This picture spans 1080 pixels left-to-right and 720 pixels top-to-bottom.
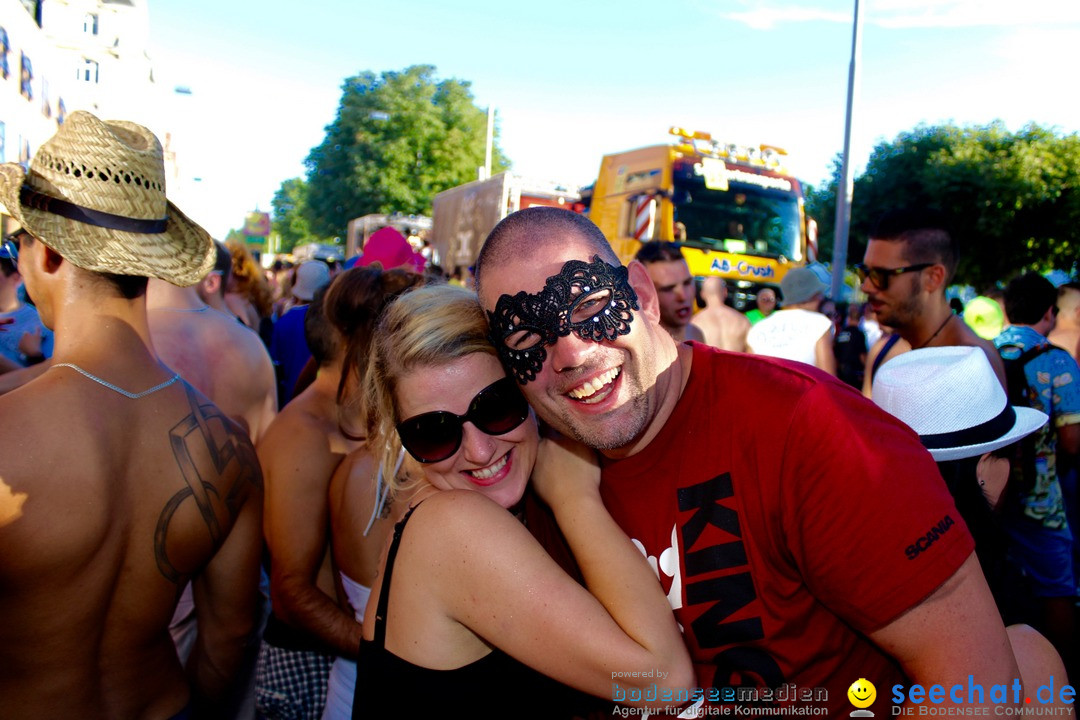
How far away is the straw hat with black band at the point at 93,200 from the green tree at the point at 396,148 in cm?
4219

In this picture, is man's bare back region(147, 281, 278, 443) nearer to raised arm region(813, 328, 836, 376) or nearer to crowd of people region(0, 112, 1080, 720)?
crowd of people region(0, 112, 1080, 720)

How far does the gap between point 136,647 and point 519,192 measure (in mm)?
15879

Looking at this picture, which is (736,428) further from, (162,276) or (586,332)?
(162,276)

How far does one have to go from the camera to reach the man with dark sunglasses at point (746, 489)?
1.55m

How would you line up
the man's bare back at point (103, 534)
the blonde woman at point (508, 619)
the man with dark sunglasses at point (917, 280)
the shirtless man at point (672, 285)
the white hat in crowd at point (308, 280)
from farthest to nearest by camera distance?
the white hat in crowd at point (308, 280)
the shirtless man at point (672, 285)
the man with dark sunglasses at point (917, 280)
the man's bare back at point (103, 534)
the blonde woman at point (508, 619)

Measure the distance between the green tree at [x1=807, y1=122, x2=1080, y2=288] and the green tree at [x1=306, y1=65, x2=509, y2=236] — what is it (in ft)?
86.7

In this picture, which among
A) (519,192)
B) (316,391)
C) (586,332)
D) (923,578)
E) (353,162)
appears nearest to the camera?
(923,578)

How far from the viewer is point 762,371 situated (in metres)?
1.89

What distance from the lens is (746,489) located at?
5.81 feet

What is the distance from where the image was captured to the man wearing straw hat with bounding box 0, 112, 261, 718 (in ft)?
6.37

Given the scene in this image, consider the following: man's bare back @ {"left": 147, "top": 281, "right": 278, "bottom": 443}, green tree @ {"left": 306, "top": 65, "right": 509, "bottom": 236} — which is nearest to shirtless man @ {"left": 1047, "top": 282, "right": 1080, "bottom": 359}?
man's bare back @ {"left": 147, "top": 281, "right": 278, "bottom": 443}

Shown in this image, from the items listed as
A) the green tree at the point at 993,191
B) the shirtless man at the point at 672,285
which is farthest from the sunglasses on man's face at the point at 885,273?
the green tree at the point at 993,191

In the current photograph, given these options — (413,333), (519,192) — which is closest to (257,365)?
(413,333)

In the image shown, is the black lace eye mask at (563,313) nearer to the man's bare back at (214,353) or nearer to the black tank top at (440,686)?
the black tank top at (440,686)
